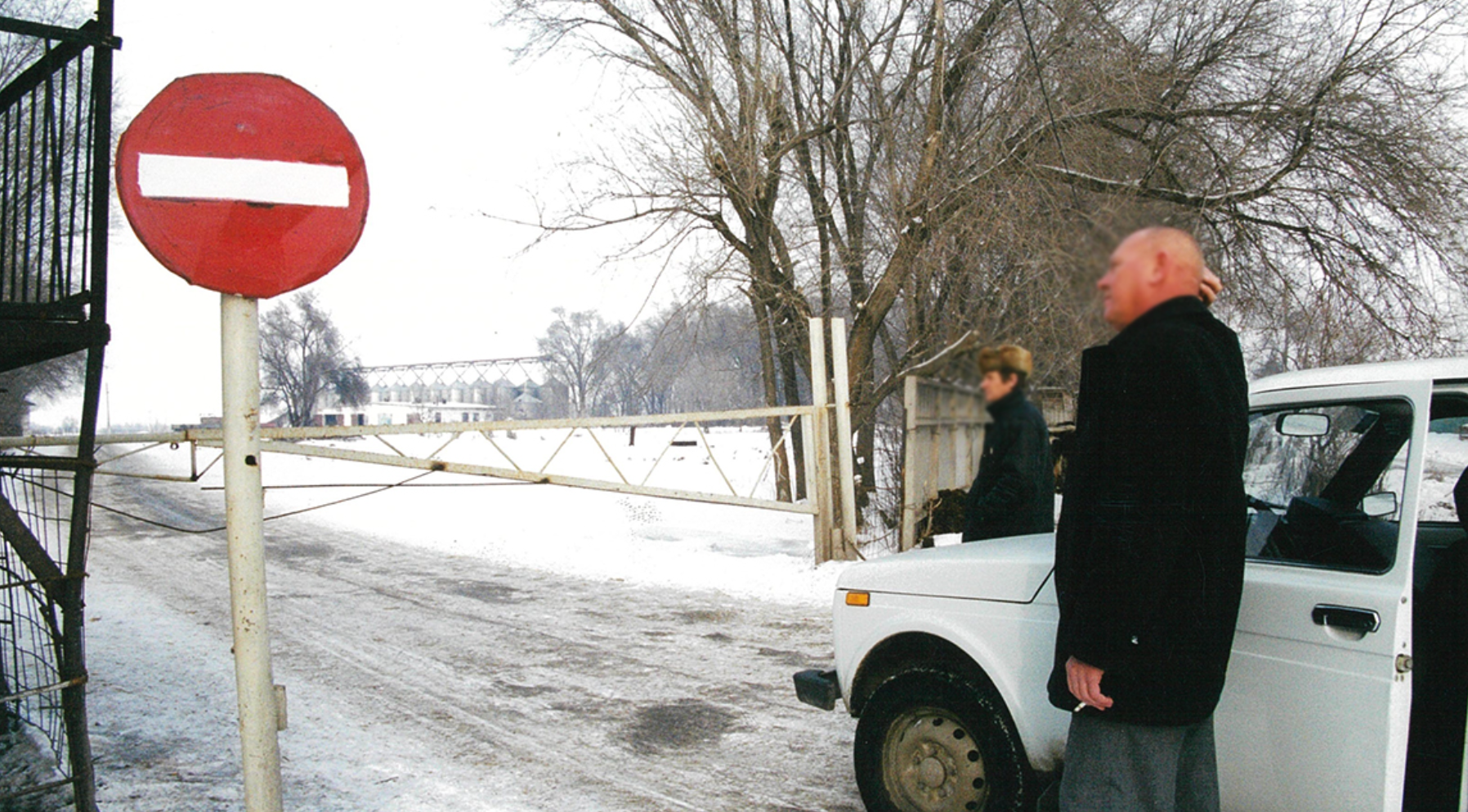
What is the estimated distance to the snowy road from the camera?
4.08 metres

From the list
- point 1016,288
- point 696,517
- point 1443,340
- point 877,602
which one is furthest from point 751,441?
point 1016,288

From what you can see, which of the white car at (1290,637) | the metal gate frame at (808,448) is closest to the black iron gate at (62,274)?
the white car at (1290,637)

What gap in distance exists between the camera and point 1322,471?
9.65 feet

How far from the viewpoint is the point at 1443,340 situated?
9.03 metres

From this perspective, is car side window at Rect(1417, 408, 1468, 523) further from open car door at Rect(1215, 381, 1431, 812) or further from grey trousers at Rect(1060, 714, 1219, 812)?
grey trousers at Rect(1060, 714, 1219, 812)

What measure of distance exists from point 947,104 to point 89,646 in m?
7.18

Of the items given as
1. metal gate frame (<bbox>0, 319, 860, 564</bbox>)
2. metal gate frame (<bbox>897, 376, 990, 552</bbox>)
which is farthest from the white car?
metal gate frame (<bbox>0, 319, 860, 564</bbox>)

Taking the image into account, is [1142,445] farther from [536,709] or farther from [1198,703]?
[536,709]

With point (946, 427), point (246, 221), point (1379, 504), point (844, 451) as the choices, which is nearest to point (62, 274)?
point (246, 221)

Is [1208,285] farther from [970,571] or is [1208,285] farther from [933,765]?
[933,765]

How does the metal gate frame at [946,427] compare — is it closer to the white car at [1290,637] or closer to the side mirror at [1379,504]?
the white car at [1290,637]

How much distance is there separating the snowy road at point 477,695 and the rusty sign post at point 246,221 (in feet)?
5.81

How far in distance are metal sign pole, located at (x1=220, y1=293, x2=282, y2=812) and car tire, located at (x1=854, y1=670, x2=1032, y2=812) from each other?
2.07m

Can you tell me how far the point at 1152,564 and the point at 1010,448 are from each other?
763 millimetres
